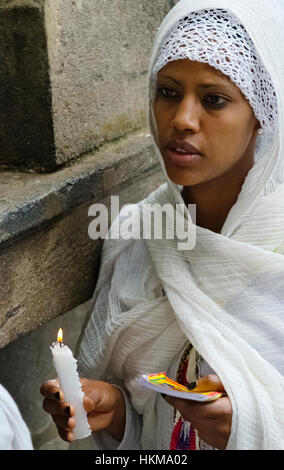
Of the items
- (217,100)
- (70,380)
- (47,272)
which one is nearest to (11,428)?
(70,380)

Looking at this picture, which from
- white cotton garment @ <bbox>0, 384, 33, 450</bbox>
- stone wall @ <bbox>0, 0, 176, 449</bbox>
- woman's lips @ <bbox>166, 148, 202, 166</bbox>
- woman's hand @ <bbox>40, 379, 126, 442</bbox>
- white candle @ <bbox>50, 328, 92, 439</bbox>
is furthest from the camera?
stone wall @ <bbox>0, 0, 176, 449</bbox>

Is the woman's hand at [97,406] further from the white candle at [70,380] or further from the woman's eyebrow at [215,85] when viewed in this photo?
the woman's eyebrow at [215,85]

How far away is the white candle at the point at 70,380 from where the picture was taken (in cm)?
120

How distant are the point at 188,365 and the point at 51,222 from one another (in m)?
0.54

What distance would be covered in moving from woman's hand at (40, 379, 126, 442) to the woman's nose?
2.23ft

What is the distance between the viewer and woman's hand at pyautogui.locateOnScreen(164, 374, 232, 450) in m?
1.46

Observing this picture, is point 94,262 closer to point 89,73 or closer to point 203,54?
point 89,73

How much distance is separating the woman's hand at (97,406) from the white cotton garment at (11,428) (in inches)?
12.6

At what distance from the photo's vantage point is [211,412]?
1.46 m

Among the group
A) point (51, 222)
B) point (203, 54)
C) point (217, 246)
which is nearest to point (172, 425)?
point (217, 246)

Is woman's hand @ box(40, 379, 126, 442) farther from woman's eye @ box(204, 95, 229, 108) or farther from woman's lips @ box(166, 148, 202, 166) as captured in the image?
woman's eye @ box(204, 95, 229, 108)
